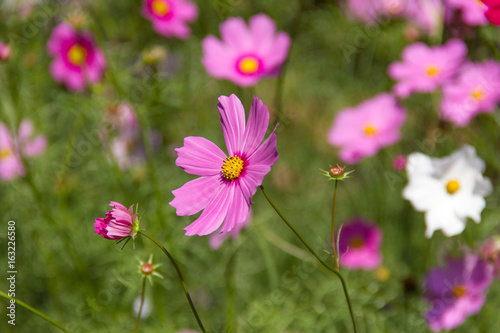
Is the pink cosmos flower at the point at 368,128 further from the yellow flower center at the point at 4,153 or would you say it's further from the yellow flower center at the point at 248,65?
the yellow flower center at the point at 4,153

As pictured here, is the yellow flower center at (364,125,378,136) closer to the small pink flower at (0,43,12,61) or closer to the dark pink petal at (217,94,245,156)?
the dark pink petal at (217,94,245,156)

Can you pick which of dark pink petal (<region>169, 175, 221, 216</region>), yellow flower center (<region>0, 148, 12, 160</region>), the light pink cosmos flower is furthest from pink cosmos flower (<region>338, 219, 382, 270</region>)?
yellow flower center (<region>0, 148, 12, 160</region>)

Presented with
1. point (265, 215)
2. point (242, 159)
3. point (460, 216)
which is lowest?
point (265, 215)

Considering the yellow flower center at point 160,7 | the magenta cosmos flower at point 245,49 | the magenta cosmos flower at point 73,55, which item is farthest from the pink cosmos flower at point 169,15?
the magenta cosmos flower at point 73,55

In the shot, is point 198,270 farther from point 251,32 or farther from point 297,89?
point 297,89

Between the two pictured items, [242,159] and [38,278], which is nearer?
[242,159]

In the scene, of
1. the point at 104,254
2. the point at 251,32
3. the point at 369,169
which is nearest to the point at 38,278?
the point at 104,254
